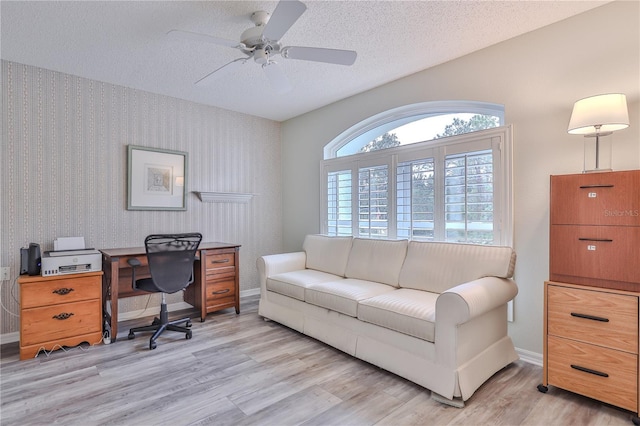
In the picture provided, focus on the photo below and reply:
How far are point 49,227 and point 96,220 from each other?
39 cm

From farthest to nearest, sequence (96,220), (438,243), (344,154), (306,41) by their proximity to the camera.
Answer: (344,154), (96,220), (438,243), (306,41)

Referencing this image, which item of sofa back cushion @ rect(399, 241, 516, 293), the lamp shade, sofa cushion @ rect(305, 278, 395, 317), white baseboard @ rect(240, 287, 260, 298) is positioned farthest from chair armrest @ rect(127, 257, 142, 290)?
the lamp shade

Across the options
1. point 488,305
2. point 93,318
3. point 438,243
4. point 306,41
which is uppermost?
point 306,41

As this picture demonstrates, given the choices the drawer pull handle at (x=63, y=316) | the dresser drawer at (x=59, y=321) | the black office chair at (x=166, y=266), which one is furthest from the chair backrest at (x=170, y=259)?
the drawer pull handle at (x=63, y=316)

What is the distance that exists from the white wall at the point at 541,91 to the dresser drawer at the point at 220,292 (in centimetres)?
284

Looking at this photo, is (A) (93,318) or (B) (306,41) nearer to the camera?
(B) (306,41)

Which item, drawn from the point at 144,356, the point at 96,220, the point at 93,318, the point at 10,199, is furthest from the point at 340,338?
the point at 10,199

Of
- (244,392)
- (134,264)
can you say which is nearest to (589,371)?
(244,392)

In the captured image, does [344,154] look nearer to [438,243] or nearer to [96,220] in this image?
[438,243]

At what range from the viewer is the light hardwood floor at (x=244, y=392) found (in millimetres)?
1890

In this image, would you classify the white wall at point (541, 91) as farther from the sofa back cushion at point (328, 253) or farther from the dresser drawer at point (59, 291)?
the dresser drawer at point (59, 291)

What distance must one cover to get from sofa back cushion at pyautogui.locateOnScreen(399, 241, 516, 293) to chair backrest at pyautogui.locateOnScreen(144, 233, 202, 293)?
2.01 metres

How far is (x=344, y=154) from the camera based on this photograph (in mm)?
4383

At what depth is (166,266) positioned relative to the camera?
300 centimetres
